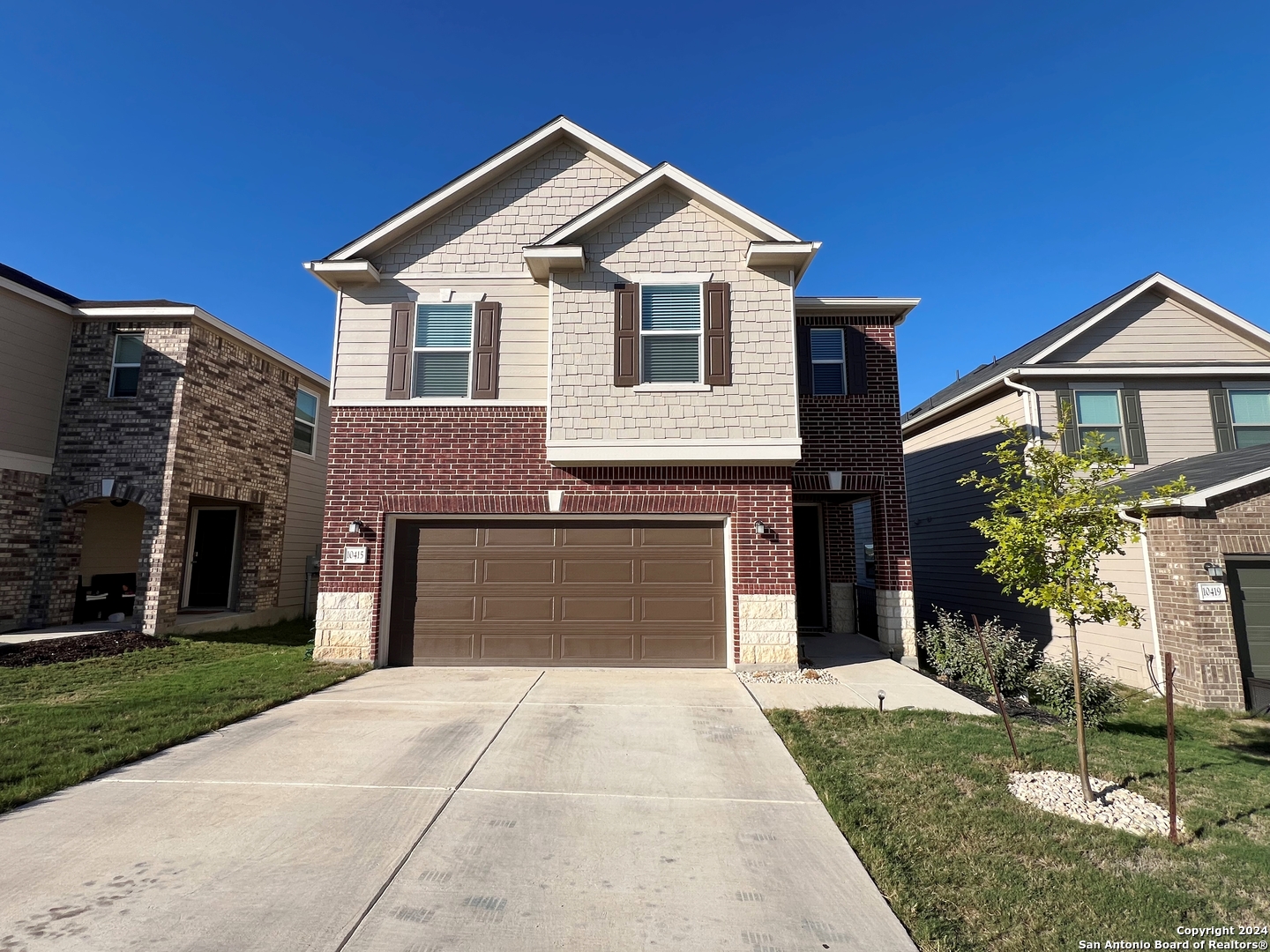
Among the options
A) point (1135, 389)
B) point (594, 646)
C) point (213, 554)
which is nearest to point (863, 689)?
point (594, 646)

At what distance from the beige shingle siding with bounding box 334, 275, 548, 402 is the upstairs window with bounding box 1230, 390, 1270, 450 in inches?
540

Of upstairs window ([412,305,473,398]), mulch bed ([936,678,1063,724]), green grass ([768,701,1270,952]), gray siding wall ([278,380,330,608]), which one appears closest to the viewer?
green grass ([768,701,1270,952])

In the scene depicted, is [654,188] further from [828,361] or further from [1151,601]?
[1151,601]

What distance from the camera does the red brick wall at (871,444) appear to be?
10461 mm

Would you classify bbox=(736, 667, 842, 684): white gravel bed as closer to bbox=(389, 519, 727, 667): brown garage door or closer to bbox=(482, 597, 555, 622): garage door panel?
bbox=(389, 519, 727, 667): brown garage door

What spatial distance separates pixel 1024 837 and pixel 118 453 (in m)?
15.1

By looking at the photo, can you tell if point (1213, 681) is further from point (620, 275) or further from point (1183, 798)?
point (620, 275)

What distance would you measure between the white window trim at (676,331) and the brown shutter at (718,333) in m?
0.07

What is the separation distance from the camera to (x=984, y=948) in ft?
9.30

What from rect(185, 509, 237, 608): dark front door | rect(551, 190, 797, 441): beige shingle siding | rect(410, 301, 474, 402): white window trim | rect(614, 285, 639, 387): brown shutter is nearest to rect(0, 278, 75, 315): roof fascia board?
rect(185, 509, 237, 608): dark front door

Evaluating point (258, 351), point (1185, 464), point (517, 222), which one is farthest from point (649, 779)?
point (258, 351)

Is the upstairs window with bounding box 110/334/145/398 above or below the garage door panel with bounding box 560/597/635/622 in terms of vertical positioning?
above

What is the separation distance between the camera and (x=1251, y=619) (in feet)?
27.4

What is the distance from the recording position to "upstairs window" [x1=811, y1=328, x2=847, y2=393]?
35.7 feet
